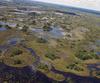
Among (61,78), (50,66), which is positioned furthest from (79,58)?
(61,78)

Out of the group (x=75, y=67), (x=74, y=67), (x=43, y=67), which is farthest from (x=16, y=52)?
(x=75, y=67)

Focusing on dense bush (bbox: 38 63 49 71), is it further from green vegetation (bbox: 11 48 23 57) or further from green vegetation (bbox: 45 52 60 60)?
green vegetation (bbox: 11 48 23 57)

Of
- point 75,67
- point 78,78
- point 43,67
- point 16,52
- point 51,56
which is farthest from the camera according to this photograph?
point 51,56

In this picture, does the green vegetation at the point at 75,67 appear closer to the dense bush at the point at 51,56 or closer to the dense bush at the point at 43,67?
the dense bush at the point at 43,67

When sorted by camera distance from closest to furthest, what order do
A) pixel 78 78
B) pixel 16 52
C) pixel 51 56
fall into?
pixel 78 78, pixel 16 52, pixel 51 56

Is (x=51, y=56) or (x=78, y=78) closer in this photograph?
(x=78, y=78)

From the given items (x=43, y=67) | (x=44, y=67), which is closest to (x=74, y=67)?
(x=44, y=67)

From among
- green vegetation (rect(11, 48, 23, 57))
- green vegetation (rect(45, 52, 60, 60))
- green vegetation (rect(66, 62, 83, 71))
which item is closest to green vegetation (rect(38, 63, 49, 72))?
green vegetation (rect(66, 62, 83, 71))

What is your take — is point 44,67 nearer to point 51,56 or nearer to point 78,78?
point 51,56

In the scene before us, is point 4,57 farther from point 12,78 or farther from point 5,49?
point 12,78

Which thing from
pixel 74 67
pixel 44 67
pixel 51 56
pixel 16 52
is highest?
pixel 16 52

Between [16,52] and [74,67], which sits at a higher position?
[16,52]
